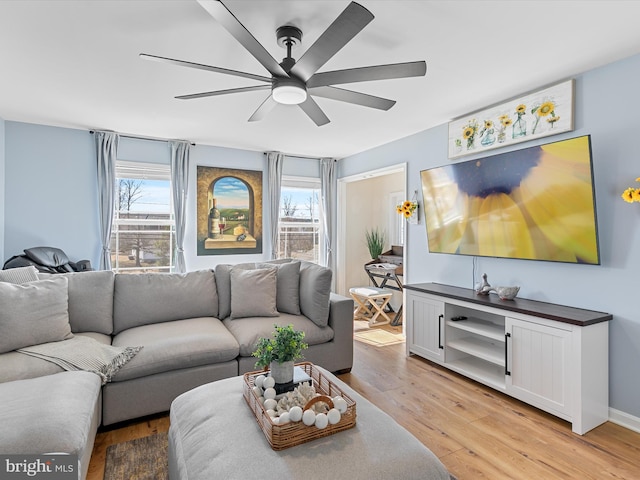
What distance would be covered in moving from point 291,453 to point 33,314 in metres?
2.04

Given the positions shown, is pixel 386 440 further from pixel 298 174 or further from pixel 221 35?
pixel 298 174

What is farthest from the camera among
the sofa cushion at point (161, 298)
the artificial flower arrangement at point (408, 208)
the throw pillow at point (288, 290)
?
the artificial flower arrangement at point (408, 208)

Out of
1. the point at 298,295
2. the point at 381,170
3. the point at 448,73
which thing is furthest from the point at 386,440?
the point at 381,170

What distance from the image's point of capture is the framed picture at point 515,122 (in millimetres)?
2639

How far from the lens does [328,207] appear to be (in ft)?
18.4

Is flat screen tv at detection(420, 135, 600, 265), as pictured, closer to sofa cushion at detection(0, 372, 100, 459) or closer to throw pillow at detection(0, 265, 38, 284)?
sofa cushion at detection(0, 372, 100, 459)

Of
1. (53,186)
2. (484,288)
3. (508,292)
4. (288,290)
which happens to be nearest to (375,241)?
(484,288)

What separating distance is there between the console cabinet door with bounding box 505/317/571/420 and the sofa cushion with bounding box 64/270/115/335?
315 cm

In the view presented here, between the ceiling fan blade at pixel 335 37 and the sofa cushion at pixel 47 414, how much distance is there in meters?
2.01

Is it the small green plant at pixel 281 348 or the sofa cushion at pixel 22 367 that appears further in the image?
the sofa cushion at pixel 22 367

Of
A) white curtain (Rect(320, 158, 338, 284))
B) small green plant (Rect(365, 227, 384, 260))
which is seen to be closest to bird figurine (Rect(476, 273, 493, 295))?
small green plant (Rect(365, 227, 384, 260))

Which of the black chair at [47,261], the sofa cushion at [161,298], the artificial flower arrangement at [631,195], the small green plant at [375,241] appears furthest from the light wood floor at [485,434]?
Result: the small green plant at [375,241]

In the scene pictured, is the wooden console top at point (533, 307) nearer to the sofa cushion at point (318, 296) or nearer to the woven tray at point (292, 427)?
the sofa cushion at point (318, 296)

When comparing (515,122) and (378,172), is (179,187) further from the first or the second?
(515,122)
